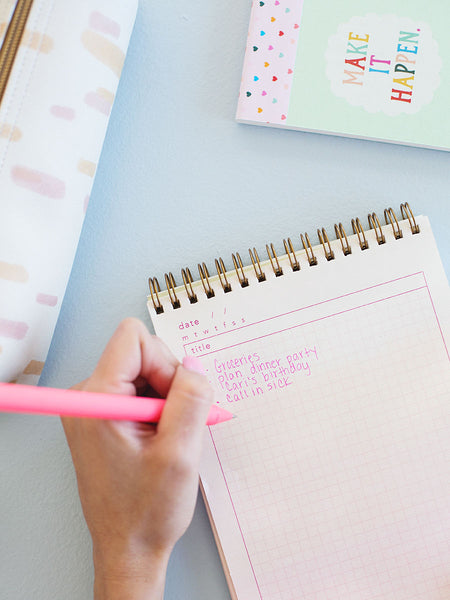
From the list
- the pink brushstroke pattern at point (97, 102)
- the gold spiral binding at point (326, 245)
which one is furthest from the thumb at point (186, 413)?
the pink brushstroke pattern at point (97, 102)

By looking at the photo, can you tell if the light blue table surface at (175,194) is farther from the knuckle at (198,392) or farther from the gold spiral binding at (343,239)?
the knuckle at (198,392)

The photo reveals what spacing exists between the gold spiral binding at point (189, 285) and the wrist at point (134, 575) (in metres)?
0.29

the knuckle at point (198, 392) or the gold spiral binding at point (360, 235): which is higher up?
the gold spiral binding at point (360, 235)

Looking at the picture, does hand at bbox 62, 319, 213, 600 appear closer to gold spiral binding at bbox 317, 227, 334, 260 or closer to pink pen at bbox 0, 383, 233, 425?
pink pen at bbox 0, 383, 233, 425

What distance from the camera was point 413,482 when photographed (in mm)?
620

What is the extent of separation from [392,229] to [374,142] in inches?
4.9

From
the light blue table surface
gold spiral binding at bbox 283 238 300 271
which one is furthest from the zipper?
gold spiral binding at bbox 283 238 300 271

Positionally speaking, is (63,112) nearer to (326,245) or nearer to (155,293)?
(155,293)

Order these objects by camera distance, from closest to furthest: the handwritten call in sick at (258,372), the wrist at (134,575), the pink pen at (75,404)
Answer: the pink pen at (75,404), the wrist at (134,575), the handwritten call in sick at (258,372)

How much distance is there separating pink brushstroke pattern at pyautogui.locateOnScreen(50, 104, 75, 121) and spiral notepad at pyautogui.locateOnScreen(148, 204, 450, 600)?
22cm

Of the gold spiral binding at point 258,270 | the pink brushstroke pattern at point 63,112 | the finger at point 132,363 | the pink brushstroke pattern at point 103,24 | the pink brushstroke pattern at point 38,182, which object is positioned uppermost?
the pink brushstroke pattern at point 103,24

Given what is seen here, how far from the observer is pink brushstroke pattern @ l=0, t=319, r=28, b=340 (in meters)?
0.57

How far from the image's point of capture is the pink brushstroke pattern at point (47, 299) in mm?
601

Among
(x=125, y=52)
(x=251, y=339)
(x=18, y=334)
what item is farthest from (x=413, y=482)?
(x=125, y=52)
